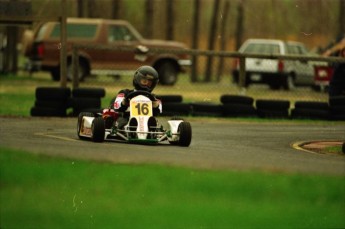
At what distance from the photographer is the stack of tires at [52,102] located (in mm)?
20656

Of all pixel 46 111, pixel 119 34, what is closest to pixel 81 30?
pixel 119 34

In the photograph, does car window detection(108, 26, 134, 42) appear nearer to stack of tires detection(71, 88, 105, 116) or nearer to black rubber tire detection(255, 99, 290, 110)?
black rubber tire detection(255, 99, 290, 110)

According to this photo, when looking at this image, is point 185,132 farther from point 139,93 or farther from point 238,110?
point 238,110

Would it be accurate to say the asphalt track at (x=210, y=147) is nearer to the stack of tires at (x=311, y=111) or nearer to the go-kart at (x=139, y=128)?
the go-kart at (x=139, y=128)

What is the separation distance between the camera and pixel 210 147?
16109 millimetres

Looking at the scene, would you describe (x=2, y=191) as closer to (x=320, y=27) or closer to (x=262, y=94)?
(x=262, y=94)

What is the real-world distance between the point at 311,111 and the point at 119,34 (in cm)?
1419

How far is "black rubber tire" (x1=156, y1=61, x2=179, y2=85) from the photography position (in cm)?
3306

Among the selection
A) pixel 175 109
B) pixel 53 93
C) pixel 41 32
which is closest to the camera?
pixel 53 93

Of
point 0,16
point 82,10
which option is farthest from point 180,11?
point 0,16

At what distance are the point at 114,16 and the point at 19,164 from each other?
104 feet

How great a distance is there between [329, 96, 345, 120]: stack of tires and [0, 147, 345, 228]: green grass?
31.8 ft

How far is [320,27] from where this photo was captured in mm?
47375

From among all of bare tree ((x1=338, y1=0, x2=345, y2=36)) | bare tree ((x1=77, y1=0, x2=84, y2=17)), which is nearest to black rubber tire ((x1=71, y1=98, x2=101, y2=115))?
bare tree ((x1=338, y1=0, x2=345, y2=36))
